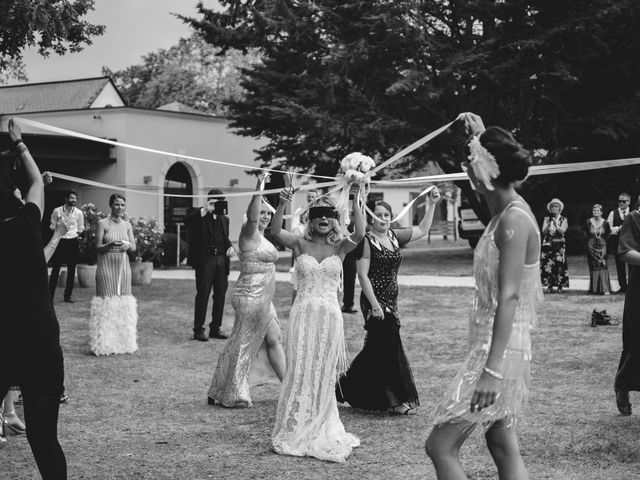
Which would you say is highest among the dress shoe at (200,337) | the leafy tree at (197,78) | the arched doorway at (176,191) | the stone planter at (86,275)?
the leafy tree at (197,78)

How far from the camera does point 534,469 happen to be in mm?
5320

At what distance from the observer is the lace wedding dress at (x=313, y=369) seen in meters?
5.78

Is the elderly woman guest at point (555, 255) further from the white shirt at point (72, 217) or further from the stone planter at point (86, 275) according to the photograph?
the stone planter at point (86, 275)

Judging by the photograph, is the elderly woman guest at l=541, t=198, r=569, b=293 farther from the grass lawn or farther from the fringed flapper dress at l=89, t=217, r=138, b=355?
the fringed flapper dress at l=89, t=217, r=138, b=355

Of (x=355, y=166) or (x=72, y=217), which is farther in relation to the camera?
(x=72, y=217)

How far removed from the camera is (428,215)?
7312mm

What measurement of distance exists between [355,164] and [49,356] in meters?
2.88

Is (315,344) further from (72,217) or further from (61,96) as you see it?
(61,96)

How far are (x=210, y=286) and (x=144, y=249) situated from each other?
338 inches

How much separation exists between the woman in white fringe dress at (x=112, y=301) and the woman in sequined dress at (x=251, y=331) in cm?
290

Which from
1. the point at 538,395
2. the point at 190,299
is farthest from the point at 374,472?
the point at 190,299

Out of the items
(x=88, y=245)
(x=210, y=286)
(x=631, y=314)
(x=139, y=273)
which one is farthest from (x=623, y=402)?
(x=88, y=245)

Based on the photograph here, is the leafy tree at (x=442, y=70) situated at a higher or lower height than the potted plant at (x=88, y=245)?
higher

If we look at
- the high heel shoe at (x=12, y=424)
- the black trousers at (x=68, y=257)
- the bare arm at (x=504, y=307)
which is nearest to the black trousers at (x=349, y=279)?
the black trousers at (x=68, y=257)
